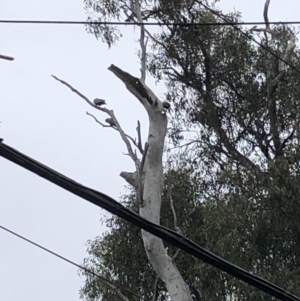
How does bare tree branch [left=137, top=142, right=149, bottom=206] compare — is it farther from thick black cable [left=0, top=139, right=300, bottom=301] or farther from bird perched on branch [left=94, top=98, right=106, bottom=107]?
thick black cable [left=0, top=139, right=300, bottom=301]

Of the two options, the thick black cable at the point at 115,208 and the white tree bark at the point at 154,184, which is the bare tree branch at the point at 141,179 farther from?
the thick black cable at the point at 115,208

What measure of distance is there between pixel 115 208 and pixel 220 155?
841 centimetres

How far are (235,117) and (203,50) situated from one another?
1.09 meters

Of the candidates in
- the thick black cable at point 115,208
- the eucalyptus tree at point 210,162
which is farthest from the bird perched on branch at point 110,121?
the thick black cable at point 115,208

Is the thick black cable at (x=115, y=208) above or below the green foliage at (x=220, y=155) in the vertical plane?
below

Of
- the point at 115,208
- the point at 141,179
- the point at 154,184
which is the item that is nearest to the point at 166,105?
the point at 141,179

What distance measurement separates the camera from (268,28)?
39.4ft

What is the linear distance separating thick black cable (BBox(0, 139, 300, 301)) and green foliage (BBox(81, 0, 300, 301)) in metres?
6.55

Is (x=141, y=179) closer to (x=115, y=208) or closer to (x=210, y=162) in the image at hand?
(x=210, y=162)

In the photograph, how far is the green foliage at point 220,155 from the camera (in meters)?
10.5

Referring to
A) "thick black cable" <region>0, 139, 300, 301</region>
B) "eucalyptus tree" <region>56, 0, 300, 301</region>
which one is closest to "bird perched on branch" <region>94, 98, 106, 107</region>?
"eucalyptus tree" <region>56, 0, 300, 301</region>

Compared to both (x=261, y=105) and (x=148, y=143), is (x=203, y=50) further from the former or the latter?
(x=148, y=143)

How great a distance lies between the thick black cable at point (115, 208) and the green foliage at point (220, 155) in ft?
21.5

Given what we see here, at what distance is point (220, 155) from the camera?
11852 millimetres
